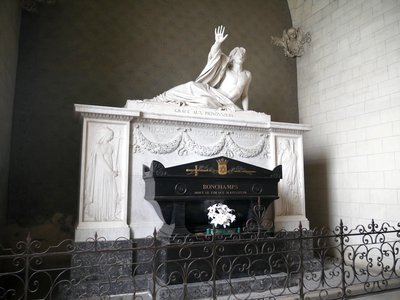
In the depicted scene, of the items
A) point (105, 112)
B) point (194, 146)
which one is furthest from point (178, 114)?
point (105, 112)

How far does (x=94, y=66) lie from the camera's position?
603 centimetres

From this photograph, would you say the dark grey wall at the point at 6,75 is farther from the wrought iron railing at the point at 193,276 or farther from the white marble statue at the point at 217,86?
the white marble statue at the point at 217,86

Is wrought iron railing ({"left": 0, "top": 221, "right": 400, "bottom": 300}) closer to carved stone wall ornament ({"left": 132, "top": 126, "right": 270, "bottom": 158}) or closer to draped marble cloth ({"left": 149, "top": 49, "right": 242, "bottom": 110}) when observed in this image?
carved stone wall ornament ({"left": 132, "top": 126, "right": 270, "bottom": 158})

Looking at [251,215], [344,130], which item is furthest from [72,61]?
[344,130]

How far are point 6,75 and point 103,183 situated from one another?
2.07 m

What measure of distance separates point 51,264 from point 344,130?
571cm

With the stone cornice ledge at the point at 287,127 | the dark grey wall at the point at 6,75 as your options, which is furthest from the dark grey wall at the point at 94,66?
the stone cornice ledge at the point at 287,127

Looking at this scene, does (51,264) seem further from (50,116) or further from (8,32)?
(8,32)

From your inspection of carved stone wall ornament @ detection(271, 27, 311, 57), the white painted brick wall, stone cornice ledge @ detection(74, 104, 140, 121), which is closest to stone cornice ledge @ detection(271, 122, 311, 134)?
the white painted brick wall

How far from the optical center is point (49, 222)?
214 inches

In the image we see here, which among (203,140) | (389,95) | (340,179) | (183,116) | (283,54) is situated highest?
(283,54)

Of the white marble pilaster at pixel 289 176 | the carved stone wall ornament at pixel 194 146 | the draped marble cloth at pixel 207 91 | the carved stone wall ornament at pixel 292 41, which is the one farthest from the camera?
the carved stone wall ornament at pixel 292 41

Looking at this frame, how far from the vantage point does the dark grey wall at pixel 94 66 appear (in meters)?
5.46

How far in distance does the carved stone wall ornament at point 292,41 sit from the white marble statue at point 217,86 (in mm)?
2517
